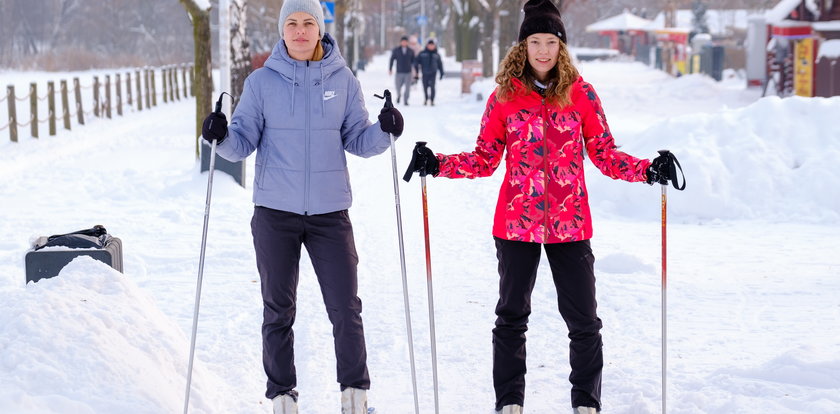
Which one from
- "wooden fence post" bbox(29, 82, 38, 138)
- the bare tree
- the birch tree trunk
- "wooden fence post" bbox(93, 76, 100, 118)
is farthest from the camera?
"wooden fence post" bbox(93, 76, 100, 118)

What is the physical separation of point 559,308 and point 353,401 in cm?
88

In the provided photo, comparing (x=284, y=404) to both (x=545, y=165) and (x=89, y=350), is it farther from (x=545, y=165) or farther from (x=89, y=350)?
(x=545, y=165)

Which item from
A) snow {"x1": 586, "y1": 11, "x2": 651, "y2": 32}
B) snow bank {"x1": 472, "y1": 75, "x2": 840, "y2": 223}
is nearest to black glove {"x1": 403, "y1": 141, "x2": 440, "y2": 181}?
snow bank {"x1": 472, "y1": 75, "x2": 840, "y2": 223}

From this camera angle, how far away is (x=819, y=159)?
10273 millimetres

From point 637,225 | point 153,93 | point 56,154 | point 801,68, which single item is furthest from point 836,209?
point 153,93

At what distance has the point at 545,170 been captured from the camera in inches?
164

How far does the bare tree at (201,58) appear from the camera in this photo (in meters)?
13.7

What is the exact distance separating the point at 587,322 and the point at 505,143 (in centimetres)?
76

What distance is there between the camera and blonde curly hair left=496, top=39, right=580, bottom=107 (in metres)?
4.14

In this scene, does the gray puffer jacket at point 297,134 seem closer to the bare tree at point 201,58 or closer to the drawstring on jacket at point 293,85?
the drawstring on jacket at point 293,85

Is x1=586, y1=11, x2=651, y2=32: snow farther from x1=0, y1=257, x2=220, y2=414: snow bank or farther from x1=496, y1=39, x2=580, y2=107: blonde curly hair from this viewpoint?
x1=496, y1=39, x2=580, y2=107: blonde curly hair


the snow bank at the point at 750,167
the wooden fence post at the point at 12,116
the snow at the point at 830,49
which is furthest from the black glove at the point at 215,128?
the snow at the point at 830,49

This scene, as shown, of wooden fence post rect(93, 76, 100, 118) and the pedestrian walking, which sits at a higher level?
the pedestrian walking

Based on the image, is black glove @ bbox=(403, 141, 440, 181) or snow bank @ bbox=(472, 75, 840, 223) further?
snow bank @ bbox=(472, 75, 840, 223)
